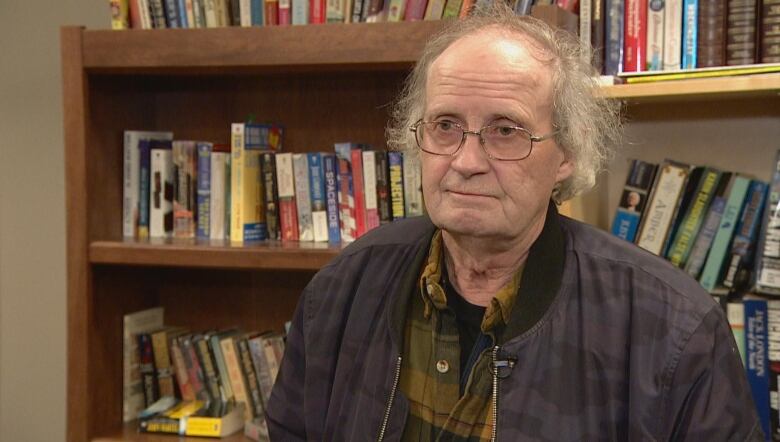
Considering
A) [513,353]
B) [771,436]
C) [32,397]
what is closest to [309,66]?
[513,353]

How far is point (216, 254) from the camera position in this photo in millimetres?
1883

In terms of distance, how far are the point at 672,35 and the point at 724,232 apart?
0.40 metres

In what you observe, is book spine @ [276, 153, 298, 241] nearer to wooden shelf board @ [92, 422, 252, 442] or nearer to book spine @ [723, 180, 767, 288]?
wooden shelf board @ [92, 422, 252, 442]

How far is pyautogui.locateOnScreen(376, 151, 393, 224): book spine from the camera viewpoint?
1937 mm

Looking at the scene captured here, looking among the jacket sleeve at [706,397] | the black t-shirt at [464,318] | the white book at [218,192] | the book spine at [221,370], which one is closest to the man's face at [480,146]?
the black t-shirt at [464,318]

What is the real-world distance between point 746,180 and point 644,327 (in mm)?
763

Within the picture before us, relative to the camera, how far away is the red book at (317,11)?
190 centimetres

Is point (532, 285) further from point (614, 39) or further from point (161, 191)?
point (161, 191)

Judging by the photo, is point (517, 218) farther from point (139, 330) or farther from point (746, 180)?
point (139, 330)

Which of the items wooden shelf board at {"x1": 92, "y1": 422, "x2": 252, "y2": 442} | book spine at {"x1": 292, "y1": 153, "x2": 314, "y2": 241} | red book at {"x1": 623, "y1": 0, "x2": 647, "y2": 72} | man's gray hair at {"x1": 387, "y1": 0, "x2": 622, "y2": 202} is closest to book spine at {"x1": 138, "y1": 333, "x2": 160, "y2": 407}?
wooden shelf board at {"x1": 92, "y1": 422, "x2": 252, "y2": 442}

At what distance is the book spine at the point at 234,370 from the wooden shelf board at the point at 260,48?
0.63 meters

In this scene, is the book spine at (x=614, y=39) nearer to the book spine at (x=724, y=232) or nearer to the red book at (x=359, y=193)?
the book spine at (x=724, y=232)

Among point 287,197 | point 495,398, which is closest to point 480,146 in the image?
point 495,398

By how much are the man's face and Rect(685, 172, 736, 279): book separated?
0.70 m
